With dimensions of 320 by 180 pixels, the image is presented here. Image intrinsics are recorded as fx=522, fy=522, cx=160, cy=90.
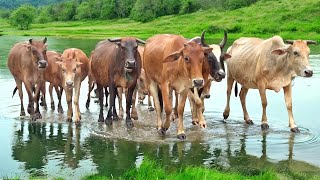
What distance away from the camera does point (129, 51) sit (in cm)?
1194

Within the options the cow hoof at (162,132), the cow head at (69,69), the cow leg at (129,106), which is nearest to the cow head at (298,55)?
the cow hoof at (162,132)

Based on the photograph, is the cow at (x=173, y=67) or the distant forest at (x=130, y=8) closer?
the cow at (x=173, y=67)

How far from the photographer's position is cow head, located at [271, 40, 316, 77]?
1138 cm

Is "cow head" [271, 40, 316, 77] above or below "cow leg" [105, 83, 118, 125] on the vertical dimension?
above

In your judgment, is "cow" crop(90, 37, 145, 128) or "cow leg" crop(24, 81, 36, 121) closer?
"cow" crop(90, 37, 145, 128)

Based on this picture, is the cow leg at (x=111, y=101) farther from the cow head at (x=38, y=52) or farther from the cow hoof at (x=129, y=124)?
the cow head at (x=38, y=52)

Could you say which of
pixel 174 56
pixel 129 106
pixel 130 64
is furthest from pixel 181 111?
pixel 129 106

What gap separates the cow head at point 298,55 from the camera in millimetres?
11375

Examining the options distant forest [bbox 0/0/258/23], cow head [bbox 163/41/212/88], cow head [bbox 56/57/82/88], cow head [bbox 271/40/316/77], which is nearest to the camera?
cow head [bbox 163/41/212/88]

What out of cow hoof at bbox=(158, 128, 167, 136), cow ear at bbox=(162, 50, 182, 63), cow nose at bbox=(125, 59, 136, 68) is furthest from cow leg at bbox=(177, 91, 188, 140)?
cow nose at bbox=(125, 59, 136, 68)

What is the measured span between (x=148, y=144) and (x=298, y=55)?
12.8 ft

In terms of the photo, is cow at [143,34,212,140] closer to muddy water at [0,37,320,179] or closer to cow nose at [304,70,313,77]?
muddy water at [0,37,320,179]

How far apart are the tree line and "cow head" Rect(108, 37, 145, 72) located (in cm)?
6839

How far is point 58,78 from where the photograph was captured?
45.6 feet
